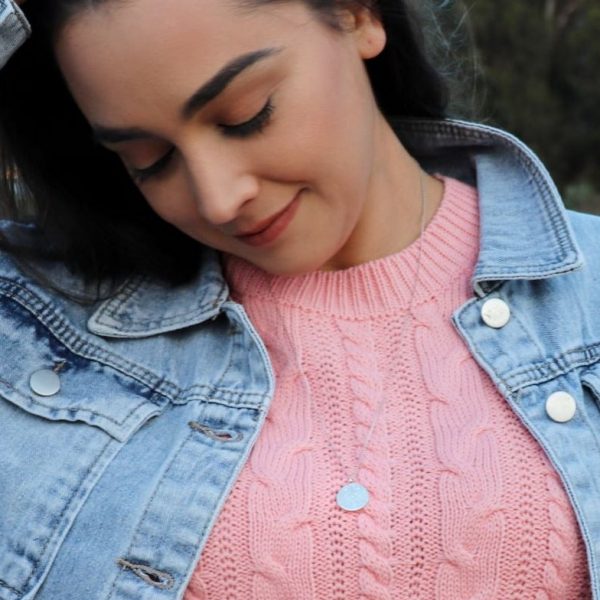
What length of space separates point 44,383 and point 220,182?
1.37 feet

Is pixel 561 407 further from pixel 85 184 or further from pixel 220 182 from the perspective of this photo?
pixel 85 184

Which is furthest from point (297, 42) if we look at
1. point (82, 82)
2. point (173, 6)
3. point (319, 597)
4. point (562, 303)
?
point (319, 597)

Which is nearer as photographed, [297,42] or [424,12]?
[297,42]

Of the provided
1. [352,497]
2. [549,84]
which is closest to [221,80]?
[352,497]

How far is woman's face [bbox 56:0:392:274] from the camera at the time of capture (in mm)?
1495

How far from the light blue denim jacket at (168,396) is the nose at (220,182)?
27 centimetres

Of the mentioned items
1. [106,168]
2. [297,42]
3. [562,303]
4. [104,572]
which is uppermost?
[297,42]

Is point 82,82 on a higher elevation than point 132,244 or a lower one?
higher

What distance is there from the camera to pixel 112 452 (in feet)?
5.53

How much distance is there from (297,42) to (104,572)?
77 cm

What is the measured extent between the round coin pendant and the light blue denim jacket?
159 mm

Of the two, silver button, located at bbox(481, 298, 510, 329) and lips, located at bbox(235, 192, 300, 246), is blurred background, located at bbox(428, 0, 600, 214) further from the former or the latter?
lips, located at bbox(235, 192, 300, 246)

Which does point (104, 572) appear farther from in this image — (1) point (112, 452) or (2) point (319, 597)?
(2) point (319, 597)

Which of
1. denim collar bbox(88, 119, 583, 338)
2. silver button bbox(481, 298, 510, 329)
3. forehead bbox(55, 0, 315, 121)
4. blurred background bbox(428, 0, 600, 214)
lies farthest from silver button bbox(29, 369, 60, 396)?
blurred background bbox(428, 0, 600, 214)
